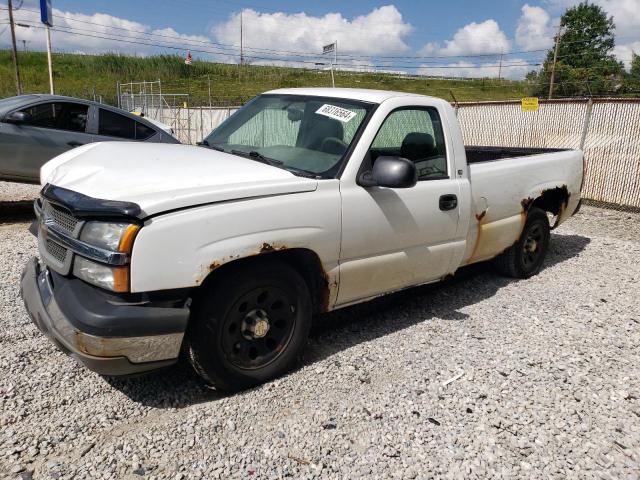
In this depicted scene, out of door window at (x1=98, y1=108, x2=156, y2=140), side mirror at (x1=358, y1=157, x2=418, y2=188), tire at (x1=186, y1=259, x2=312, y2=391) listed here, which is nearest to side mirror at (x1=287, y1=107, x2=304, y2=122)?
side mirror at (x1=358, y1=157, x2=418, y2=188)

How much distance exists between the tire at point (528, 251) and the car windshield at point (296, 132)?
2.64 metres

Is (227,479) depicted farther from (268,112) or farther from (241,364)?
(268,112)

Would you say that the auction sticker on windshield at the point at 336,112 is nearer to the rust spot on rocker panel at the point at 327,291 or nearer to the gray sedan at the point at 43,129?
the rust spot on rocker panel at the point at 327,291

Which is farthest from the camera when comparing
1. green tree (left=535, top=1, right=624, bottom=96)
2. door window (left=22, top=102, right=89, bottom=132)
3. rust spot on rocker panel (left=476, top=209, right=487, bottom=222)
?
green tree (left=535, top=1, right=624, bottom=96)

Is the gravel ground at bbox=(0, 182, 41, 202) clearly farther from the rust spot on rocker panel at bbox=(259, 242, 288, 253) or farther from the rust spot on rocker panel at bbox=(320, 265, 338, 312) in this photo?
the rust spot on rocker panel at bbox=(259, 242, 288, 253)

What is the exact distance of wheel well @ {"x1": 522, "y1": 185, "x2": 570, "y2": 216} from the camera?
18.6ft

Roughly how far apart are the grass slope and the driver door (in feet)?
130

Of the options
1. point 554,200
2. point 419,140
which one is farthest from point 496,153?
point 419,140

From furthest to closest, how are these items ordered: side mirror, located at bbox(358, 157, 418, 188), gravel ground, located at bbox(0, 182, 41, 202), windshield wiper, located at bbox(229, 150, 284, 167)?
gravel ground, located at bbox(0, 182, 41, 202)
windshield wiper, located at bbox(229, 150, 284, 167)
side mirror, located at bbox(358, 157, 418, 188)

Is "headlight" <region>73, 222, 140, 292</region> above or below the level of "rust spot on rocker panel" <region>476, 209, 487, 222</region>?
above

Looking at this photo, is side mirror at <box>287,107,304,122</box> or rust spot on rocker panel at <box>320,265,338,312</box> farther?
side mirror at <box>287,107,304,122</box>

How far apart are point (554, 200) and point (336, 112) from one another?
3.33 metres

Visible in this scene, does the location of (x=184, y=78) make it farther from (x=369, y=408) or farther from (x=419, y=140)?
(x=369, y=408)

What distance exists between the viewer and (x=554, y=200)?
19.2 feet
